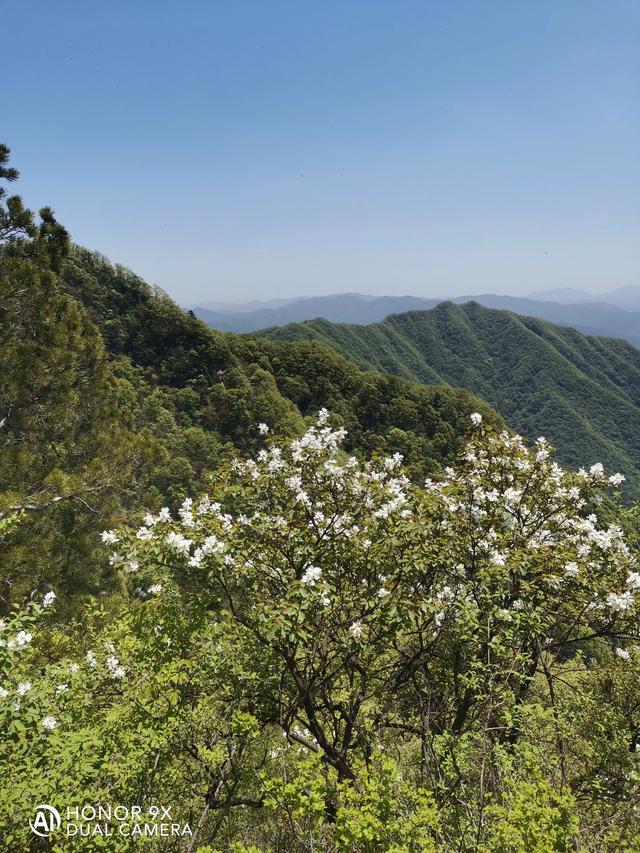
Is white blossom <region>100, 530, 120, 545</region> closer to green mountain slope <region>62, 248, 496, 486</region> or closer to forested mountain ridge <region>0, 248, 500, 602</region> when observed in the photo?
forested mountain ridge <region>0, 248, 500, 602</region>

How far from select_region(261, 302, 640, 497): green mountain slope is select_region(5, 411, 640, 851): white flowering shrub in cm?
10633

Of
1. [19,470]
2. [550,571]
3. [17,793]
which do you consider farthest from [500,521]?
[19,470]

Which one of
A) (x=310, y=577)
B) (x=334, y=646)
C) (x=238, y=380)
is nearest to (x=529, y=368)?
(x=238, y=380)

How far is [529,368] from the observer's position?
155m

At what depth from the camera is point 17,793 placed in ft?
13.0

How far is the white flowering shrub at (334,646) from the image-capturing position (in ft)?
15.7

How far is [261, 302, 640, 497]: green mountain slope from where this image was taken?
116 meters

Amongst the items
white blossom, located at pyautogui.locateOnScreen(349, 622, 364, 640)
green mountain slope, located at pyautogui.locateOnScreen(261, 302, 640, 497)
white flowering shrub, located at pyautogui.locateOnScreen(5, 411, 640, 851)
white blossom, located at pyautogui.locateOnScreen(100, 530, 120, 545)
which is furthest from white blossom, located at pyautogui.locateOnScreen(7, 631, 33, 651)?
green mountain slope, located at pyautogui.locateOnScreen(261, 302, 640, 497)

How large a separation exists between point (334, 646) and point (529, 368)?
167 m

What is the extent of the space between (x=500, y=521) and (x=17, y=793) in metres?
6.06

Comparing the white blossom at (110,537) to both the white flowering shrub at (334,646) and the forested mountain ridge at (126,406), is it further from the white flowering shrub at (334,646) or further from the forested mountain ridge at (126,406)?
the forested mountain ridge at (126,406)

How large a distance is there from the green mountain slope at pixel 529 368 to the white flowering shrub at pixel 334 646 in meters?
106

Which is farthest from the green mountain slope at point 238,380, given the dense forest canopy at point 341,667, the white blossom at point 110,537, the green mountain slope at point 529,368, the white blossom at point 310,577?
the green mountain slope at point 529,368

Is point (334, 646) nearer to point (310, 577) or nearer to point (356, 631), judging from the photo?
point (356, 631)
